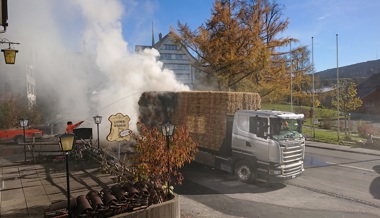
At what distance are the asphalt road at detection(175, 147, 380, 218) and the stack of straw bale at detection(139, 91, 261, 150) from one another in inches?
67.0

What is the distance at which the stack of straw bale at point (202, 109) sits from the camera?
41.6ft

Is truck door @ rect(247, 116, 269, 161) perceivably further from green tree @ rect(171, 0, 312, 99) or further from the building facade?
the building facade

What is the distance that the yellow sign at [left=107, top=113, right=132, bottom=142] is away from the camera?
439 inches

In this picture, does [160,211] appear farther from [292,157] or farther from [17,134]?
[17,134]

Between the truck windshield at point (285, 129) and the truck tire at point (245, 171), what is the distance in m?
1.61

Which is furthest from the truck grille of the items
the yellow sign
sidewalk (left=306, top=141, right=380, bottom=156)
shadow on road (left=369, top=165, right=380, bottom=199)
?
sidewalk (left=306, top=141, right=380, bottom=156)

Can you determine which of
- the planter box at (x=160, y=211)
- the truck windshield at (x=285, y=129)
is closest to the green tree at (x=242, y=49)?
the truck windshield at (x=285, y=129)

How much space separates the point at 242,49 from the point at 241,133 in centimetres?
1213

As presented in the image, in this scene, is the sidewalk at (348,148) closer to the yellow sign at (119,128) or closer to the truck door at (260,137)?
the truck door at (260,137)

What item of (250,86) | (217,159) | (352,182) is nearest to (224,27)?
(250,86)

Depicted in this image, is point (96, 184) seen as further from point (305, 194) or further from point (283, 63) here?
point (283, 63)

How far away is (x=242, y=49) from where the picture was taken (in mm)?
22125

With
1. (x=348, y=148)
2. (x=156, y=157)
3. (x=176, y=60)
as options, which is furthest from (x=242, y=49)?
(x=176, y=60)

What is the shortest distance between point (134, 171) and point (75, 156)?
5.68 metres
